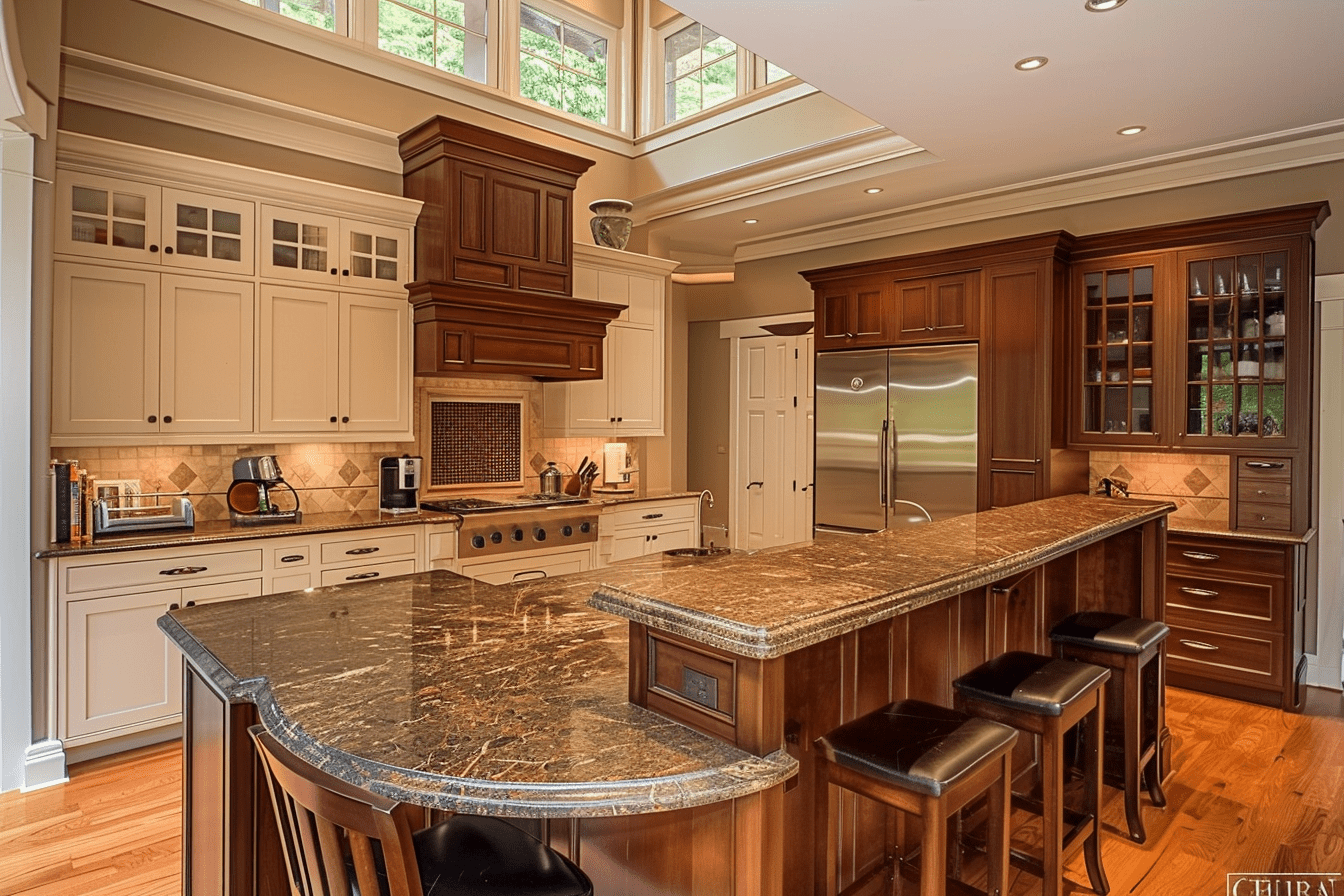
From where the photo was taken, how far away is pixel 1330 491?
13.8ft

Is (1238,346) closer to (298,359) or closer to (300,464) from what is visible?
(298,359)

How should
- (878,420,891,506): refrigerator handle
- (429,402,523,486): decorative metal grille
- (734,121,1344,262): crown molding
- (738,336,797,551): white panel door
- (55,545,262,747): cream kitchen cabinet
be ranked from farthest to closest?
(738,336,797,551): white panel door → (878,420,891,506): refrigerator handle → (429,402,523,486): decorative metal grille → (734,121,1344,262): crown molding → (55,545,262,747): cream kitchen cabinet

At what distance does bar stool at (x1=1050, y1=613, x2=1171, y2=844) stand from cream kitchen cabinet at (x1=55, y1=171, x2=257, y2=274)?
404cm

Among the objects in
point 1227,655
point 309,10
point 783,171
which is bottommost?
point 1227,655

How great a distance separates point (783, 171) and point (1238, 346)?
279cm

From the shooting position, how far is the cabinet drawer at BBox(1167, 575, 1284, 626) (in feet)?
13.0

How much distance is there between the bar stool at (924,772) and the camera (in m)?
1.62

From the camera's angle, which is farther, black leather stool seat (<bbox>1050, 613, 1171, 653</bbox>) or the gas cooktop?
the gas cooktop

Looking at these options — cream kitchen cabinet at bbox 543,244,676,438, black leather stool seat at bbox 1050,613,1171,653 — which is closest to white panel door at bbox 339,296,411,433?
cream kitchen cabinet at bbox 543,244,676,438

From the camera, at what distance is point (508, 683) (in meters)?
1.65

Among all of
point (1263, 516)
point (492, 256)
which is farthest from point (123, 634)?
point (1263, 516)

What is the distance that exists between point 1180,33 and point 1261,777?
2.96m

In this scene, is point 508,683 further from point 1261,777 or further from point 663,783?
point 1261,777

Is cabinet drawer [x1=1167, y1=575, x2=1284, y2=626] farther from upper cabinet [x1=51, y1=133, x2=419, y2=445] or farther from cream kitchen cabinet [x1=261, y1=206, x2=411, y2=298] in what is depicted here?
cream kitchen cabinet [x1=261, y1=206, x2=411, y2=298]
